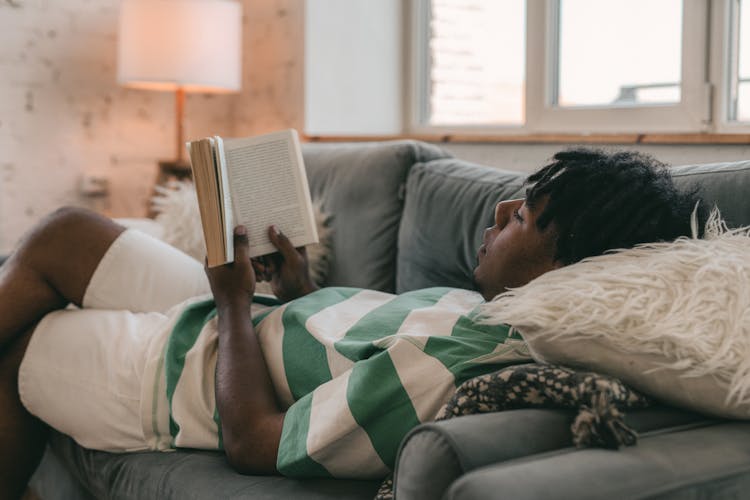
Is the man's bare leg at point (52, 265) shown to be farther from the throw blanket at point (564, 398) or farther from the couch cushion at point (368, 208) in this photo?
the throw blanket at point (564, 398)

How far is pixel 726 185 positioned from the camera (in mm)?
1147

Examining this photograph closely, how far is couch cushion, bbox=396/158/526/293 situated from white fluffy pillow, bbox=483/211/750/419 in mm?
617

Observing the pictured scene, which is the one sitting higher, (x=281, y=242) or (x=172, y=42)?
(x=172, y=42)

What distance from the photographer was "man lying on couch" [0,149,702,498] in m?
1.00

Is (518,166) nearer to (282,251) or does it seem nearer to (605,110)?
(605,110)

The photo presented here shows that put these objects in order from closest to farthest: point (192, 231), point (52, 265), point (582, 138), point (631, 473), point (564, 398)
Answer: point (631, 473)
point (564, 398)
point (52, 265)
point (192, 231)
point (582, 138)

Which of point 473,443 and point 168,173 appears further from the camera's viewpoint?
point 168,173

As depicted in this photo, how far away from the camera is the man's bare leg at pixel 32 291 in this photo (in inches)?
56.9

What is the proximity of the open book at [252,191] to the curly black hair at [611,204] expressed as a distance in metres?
0.49

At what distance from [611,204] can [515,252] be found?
0.15 m

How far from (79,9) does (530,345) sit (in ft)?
8.94

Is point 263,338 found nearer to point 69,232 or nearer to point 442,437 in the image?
point 69,232

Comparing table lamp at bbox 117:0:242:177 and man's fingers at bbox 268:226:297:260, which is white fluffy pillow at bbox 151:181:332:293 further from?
table lamp at bbox 117:0:242:177

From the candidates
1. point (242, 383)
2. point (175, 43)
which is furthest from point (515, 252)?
point (175, 43)
